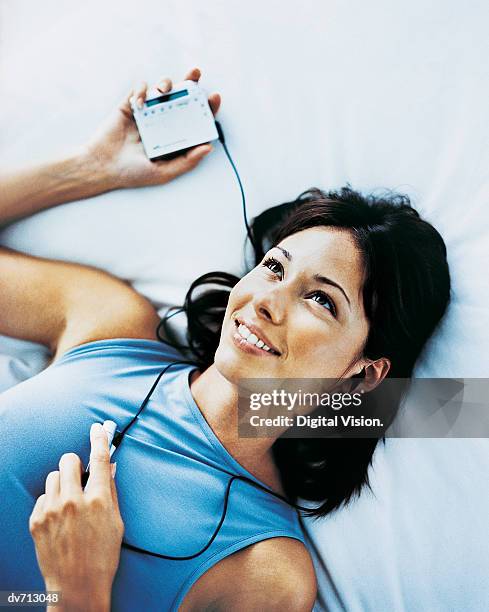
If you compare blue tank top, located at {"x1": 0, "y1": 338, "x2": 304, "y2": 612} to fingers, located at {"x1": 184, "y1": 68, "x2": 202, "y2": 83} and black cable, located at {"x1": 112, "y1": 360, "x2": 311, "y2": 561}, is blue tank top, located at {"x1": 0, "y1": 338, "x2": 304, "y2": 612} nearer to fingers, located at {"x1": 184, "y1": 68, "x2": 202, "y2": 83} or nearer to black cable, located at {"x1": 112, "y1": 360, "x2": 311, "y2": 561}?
black cable, located at {"x1": 112, "y1": 360, "x2": 311, "y2": 561}

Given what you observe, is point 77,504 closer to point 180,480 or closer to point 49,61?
point 180,480

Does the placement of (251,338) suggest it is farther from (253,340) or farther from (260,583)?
(260,583)

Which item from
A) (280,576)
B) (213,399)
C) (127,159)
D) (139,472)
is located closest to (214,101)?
(127,159)

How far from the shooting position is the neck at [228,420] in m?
0.85

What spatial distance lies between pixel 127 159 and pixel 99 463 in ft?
1.57

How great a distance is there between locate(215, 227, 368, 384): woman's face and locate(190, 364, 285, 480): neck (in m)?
0.07

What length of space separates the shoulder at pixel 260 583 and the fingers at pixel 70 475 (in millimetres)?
203

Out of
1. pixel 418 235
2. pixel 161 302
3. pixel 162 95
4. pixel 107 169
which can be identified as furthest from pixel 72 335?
pixel 418 235

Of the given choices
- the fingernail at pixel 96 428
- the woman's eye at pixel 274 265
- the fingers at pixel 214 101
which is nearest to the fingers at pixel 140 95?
the fingers at pixel 214 101

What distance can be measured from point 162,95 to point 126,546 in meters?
0.66

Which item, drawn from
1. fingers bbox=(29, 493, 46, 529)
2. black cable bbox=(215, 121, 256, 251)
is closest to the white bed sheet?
black cable bbox=(215, 121, 256, 251)

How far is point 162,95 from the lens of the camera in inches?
37.8

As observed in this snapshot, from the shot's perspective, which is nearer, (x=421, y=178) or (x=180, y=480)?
(x=180, y=480)

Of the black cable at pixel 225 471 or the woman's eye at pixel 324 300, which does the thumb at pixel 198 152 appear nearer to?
the black cable at pixel 225 471
